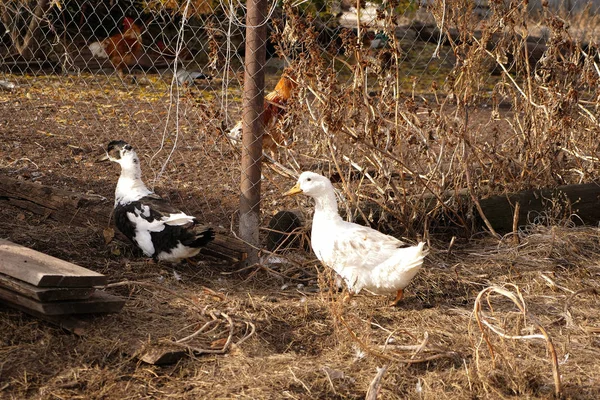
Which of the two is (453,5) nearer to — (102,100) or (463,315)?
(463,315)

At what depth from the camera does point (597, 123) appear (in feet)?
18.5

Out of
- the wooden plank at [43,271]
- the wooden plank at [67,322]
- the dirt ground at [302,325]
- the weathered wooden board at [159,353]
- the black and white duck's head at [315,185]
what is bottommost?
the dirt ground at [302,325]

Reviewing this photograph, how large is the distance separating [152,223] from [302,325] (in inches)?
49.4

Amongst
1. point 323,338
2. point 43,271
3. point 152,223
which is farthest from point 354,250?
point 43,271

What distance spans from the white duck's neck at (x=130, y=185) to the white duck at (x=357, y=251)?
1.12 meters

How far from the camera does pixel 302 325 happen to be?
13.0 ft

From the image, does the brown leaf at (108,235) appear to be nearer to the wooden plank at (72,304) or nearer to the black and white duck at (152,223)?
the black and white duck at (152,223)

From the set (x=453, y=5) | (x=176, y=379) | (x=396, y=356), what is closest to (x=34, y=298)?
(x=176, y=379)

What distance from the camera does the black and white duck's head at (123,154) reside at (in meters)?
5.10

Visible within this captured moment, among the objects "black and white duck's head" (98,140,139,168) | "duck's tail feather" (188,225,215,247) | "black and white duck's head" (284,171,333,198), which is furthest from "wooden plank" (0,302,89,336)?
"black and white duck's head" (98,140,139,168)

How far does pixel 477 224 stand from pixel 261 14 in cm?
212

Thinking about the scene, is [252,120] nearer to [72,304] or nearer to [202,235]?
[202,235]

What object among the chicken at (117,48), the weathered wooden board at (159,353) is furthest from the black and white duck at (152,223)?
Answer: the chicken at (117,48)

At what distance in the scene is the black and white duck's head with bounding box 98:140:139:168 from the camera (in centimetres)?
510
